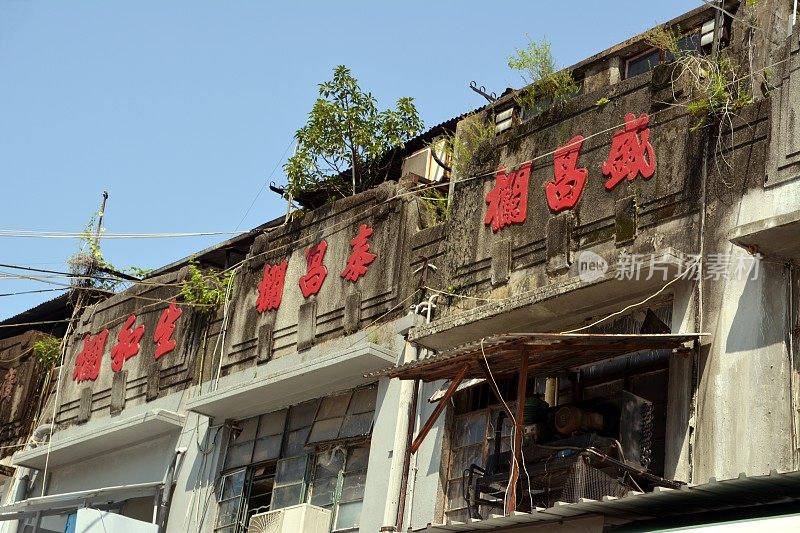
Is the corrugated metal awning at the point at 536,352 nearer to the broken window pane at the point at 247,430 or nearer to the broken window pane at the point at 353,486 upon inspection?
the broken window pane at the point at 353,486

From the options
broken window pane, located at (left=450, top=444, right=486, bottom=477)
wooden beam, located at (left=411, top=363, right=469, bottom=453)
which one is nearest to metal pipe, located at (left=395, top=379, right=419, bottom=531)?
wooden beam, located at (left=411, top=363, right=469, bottom=453)

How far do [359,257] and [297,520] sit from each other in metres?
3.18

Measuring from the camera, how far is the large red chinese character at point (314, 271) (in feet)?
47.6

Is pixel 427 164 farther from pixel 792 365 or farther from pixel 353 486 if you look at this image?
pixel 792 365

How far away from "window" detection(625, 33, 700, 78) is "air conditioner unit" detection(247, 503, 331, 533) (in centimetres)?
558

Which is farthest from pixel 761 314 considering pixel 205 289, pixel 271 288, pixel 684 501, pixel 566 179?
pixel 205 289

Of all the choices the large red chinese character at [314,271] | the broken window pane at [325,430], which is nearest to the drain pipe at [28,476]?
the large red chinese character at [314,271]

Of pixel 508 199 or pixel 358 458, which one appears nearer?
pixel 508 199

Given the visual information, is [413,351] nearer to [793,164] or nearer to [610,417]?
[610,417]

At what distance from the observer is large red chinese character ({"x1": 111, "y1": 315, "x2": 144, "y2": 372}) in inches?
690

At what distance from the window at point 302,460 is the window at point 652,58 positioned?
4.46 metres

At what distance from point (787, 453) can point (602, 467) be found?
1509 mm

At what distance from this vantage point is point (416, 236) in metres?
13.5

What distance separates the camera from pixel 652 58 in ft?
40.0
